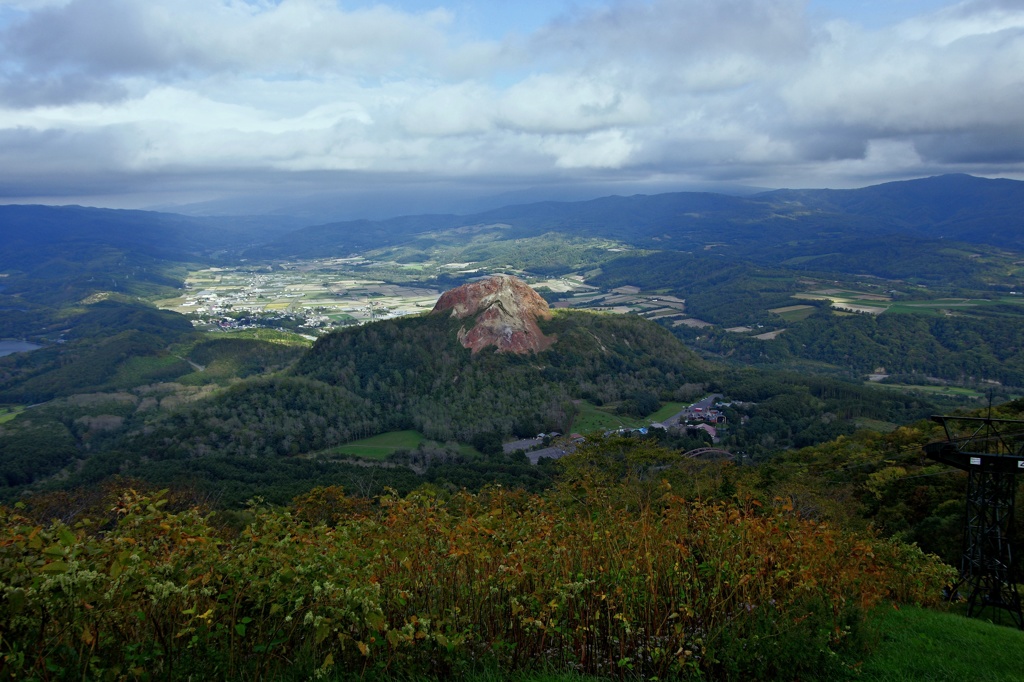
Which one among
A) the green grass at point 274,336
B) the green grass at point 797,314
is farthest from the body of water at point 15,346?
the green grass at point 797,314

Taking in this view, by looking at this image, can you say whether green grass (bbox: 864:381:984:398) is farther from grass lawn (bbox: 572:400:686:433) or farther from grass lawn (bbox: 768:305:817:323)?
grass lawn (bbox: 572:400:686:433)

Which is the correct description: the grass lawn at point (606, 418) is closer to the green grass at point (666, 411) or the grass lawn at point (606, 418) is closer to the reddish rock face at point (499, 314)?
the green grass at point (666, 411)

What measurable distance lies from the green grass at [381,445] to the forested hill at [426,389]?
132cm

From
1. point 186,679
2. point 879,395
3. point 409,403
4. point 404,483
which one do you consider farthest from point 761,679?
point 879,395

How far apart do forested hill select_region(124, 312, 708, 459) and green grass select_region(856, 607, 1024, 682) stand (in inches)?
2180

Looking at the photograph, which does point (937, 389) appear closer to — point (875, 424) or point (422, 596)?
point (875, 424)

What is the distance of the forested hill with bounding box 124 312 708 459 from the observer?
6631 cm

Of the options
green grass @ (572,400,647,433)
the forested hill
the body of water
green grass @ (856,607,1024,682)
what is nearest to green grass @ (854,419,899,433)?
the forested hill

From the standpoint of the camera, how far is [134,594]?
5.36 m

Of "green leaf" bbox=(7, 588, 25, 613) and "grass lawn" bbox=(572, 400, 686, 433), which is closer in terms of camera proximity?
"green leaf" bbox=(7, 588, 25, 613)

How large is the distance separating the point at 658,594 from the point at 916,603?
7321 mm

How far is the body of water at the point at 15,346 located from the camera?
142 meters

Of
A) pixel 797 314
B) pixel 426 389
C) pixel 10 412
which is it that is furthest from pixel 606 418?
pixel 797 314

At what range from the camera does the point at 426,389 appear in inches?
3073
